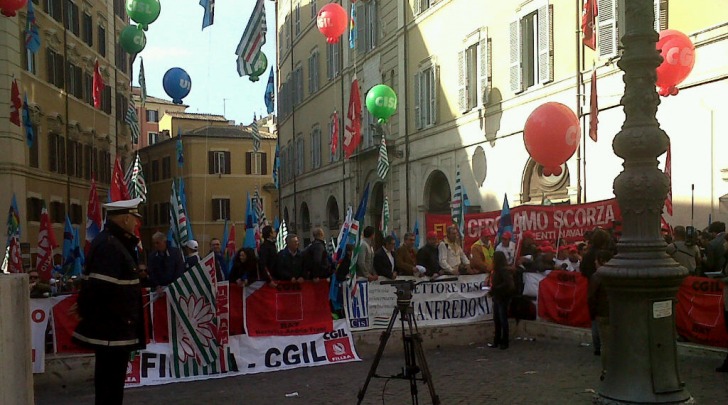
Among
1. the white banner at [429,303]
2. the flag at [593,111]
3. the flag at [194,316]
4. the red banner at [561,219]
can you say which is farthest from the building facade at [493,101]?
the flag at [194,316]

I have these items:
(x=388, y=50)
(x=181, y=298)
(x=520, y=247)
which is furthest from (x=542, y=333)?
(x=388, y=50)

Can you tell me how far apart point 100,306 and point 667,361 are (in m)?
4.30

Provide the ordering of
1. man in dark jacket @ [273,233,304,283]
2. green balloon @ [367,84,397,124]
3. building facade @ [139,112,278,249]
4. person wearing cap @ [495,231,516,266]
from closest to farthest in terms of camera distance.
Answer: man in dark jacket @ [273,233,304,283] < person wearing cap @ [495,231,516,266] < green balloon @ [367,84,397,124] < building facade @ [139,112,278,249]

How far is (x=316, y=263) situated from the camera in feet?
37.8

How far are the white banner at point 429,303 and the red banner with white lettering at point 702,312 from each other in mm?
3186

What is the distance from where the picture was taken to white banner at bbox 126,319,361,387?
9898 mm

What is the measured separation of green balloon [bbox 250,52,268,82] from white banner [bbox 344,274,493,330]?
8886 mm

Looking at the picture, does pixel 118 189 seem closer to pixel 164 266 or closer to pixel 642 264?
pixel 164 266

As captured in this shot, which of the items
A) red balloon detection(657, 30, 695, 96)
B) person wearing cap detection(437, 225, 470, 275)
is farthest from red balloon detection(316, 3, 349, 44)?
red balloon detection(657, 30, 695, 96)

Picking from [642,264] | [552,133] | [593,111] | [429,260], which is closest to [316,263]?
[429,260]

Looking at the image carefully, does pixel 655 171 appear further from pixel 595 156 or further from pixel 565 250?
pixel 595 156

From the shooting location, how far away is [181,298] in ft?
33.3

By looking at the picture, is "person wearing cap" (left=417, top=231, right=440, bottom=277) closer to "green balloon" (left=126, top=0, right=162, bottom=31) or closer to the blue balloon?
"green balloon" (left=126, top=0, right=162, bottom=31)

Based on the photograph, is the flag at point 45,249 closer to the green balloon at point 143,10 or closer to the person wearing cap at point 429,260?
the green balloon at point 143,10
